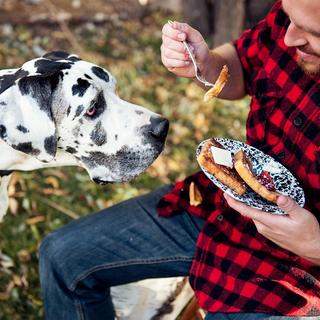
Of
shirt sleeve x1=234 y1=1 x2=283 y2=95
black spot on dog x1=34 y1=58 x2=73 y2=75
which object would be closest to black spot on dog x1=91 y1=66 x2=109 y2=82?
black spot on dog x1=34 y1=58 x2=73 y2=75

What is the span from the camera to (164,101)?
5535 millimetres

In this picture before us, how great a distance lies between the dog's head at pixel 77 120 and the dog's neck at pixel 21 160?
0.05 metres

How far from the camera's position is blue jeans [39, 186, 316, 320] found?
266cm

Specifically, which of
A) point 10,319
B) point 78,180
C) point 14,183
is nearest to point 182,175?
point 78,180

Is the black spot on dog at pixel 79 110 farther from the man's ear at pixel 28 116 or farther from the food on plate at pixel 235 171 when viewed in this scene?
the food on plate at pixel 235 171

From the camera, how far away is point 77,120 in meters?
2.55

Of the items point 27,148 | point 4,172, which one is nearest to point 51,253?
point 4,172

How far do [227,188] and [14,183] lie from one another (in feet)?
8.17

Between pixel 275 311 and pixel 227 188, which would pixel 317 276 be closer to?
pixel 275 311

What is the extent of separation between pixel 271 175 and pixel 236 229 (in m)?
0.30

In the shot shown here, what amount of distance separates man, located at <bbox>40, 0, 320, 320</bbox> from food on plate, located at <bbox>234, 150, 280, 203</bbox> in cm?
8

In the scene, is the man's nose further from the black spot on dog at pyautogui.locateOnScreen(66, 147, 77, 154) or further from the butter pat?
the black spot on dog at pyautogui.locateOnScreen(66, 147, 77, 154)

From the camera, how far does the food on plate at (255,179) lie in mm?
2238

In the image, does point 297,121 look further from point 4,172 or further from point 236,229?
point 4,172
